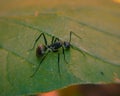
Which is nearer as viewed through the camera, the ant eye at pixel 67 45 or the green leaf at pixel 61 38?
the green leaf at pixel 61 38

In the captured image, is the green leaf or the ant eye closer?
the green leaf

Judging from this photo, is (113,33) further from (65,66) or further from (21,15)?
(21,15)

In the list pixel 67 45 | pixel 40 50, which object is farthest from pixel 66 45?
pixel 40 50

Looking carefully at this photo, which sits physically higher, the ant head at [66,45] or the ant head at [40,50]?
the ant head at [66,45]

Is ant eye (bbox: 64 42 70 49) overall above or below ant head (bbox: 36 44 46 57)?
above

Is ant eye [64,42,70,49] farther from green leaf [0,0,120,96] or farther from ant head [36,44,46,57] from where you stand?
ant head [36,44,46,57]

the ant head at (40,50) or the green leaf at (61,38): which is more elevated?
the green leaf at (61,38)

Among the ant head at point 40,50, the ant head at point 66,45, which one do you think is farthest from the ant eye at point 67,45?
the ant head at point 40,50

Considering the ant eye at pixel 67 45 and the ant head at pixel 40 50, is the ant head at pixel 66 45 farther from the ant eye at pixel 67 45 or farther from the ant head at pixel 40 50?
the ant head at pixel 40 50

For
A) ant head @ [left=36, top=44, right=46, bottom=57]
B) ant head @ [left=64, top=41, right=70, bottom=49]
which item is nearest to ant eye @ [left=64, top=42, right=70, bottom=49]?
ant head @ [left=64, top=41, right=70, bottom=49]
